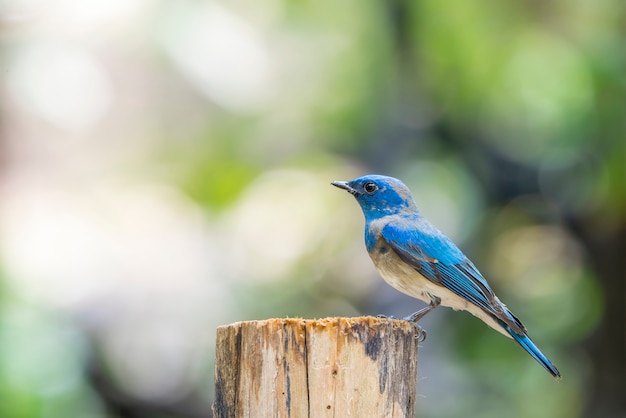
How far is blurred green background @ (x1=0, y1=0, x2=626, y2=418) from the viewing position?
29.2 ft

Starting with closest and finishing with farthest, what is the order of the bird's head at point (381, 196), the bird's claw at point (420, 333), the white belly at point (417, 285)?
the bird's claw at point (420, 333) < the white belly at point (417, 285) < the bird's head at point (381, 196)

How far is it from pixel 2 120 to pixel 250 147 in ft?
10.1

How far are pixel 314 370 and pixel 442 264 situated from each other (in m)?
1.71

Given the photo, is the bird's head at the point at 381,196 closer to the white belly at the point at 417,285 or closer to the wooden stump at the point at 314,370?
the white belly at the point at 417,285

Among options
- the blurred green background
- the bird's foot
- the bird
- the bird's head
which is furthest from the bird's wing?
the blurred green background

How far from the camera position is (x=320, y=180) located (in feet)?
31.5

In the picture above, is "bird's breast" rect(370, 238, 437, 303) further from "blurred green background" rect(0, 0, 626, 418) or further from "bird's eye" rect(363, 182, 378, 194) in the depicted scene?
"blurred green background" rect(0, 0, 626, 418)

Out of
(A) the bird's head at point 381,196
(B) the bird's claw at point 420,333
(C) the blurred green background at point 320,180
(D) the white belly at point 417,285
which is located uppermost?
(C) the blurred green background at point 320,180

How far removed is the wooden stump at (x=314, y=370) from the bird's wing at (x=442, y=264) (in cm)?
136

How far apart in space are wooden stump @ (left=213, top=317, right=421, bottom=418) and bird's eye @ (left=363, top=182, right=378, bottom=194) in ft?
5.99

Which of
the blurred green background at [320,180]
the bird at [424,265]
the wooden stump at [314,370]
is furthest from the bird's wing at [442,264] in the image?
the blurred green background at [320,180]

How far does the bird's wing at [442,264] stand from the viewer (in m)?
4.52

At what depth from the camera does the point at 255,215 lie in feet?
31.6

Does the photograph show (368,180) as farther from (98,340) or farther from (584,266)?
(584,266)
